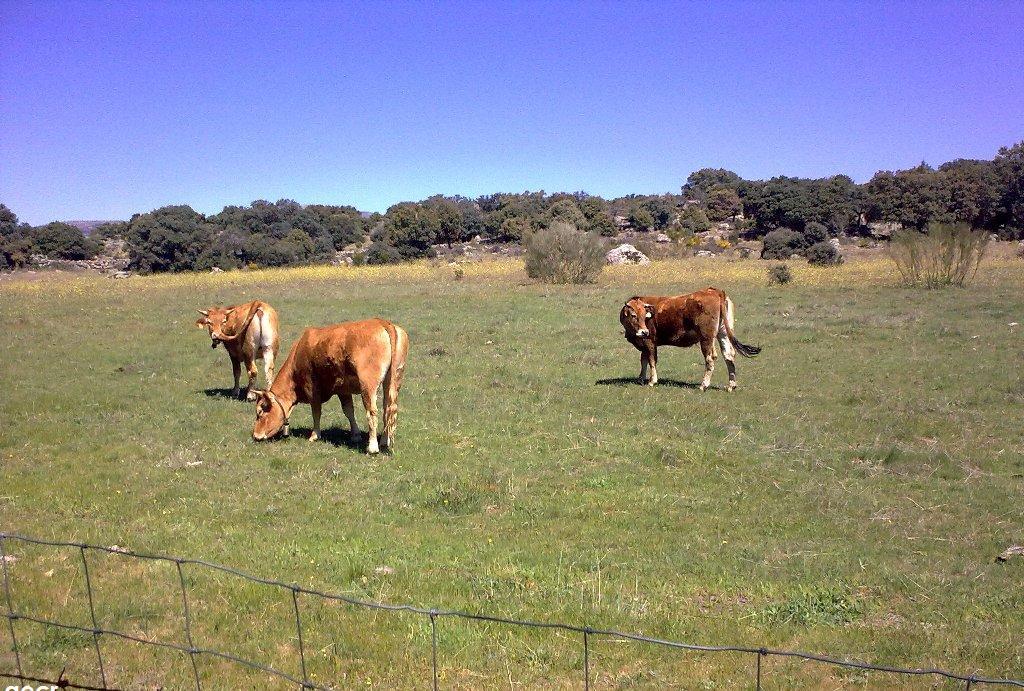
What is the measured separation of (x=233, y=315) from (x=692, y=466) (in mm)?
8848

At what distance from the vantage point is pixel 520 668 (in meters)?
5.35

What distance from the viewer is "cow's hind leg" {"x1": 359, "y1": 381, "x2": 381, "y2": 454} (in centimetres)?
1030

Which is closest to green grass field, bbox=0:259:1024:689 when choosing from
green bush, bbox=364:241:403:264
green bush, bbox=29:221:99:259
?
green bush, bbox=364:241:403:264

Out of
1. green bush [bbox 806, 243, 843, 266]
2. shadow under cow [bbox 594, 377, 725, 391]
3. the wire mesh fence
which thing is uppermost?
green bush [bbox 806, 243, 843, 266]

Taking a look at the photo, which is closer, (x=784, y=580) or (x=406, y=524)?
(x=784, y=580)

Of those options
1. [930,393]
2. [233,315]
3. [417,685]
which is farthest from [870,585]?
[233,315]

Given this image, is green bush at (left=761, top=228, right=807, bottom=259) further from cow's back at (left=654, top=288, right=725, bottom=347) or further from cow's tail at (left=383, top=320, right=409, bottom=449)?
cow's tail at (left=383, top=320, right=409, bottom=449)

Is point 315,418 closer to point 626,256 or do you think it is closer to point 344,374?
point 344,374

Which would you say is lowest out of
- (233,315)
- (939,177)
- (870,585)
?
(870,585)

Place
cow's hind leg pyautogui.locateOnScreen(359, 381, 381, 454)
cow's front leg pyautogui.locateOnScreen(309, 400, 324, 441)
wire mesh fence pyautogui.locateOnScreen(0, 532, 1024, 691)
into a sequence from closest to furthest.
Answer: wire mesh fence pyautogui.locateOnScreen(0, 532, 1024, 691) < cow's hind leg pyautogui.locateOnScreen(359, 381, 381, 454) < cow's front leg pyautogui.locateOnScreen(309, 400, 324, 441)

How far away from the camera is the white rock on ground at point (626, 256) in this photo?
49628 mm

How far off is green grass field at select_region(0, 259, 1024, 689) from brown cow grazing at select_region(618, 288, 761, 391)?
651 millimetres

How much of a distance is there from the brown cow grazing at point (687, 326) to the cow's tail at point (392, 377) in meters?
5.94

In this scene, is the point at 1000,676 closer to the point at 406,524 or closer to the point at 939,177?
the point at 406,524
